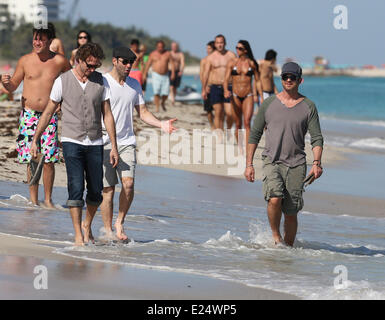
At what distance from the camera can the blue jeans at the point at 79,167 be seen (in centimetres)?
788

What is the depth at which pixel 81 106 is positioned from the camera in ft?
25.7

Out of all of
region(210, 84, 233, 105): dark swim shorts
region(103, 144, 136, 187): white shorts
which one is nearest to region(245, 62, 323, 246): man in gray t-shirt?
region(103, 144, 136, 187): white shorts

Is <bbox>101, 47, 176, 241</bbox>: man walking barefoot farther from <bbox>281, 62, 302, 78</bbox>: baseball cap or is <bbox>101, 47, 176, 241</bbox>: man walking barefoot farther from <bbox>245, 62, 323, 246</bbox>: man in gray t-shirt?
<bbox>281, 62, 302, 78</bbox>: baseball cap

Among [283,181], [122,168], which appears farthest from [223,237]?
[122,168]

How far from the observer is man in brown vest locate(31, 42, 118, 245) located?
7.81 metres

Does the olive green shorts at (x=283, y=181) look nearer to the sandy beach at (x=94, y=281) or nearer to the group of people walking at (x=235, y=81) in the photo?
the sandy beach at (x=94, y=281)

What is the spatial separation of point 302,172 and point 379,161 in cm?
1112

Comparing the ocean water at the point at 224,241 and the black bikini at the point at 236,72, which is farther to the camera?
the black bikini at the point at 236,72

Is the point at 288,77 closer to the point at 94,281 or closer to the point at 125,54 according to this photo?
the point at 125,54

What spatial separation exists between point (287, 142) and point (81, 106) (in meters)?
1.77

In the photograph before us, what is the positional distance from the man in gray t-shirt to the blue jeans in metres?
1.33

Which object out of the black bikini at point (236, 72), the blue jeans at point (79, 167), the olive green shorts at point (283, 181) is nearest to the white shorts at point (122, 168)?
the blue jeans at point (79, 167)

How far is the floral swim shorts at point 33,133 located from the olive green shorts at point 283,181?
2489 millimetres
